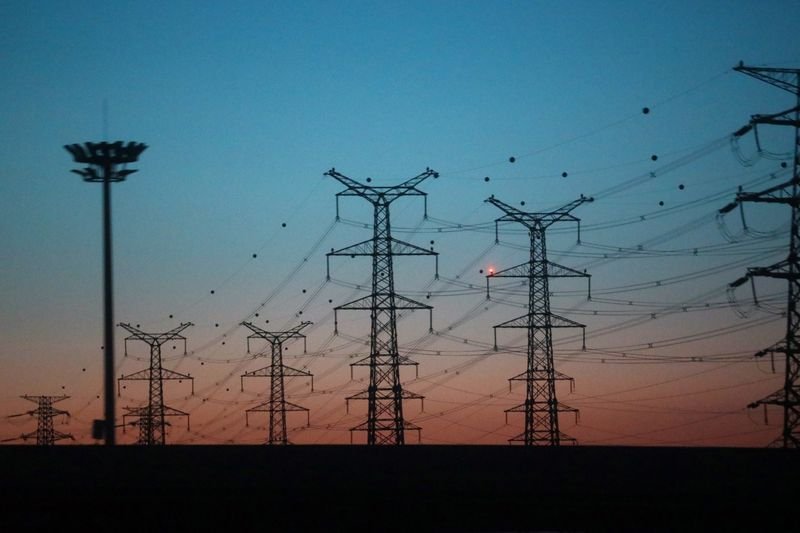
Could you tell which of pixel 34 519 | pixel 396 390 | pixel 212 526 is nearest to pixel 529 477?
pixel 212 526

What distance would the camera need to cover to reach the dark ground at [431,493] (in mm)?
24125

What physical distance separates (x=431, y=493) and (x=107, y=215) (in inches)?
501

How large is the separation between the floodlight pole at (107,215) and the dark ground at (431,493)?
1689 millimetres

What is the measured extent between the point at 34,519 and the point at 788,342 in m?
26.4

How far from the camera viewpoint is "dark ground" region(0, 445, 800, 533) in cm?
2412

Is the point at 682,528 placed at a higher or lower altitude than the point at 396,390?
lower

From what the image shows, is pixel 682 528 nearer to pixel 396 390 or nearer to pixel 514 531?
pixel 514 531

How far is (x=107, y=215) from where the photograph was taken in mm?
31141

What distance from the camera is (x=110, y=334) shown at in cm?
3006

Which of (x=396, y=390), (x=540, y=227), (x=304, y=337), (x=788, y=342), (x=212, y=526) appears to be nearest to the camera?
(x=212, y=526)

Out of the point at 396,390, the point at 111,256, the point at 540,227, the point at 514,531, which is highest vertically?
the point at 540,227

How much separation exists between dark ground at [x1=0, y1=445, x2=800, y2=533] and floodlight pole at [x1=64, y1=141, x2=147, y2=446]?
169cm

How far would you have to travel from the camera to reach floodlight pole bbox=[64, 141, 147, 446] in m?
30.0

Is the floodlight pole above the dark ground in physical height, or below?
above
